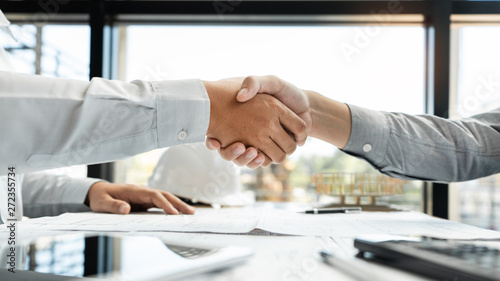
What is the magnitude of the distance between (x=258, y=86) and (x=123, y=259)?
0.61 metres

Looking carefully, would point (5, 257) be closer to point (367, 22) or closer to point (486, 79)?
point (367, 22)

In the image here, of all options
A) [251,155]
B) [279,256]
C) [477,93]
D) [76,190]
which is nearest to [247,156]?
[251,155]

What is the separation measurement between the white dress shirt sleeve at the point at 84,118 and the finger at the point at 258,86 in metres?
0.16

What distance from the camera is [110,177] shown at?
1.83 meters

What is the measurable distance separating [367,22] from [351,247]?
5.16ft

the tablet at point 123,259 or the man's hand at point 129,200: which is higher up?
the tablet at point 123,259

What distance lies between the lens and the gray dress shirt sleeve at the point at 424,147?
0.90m

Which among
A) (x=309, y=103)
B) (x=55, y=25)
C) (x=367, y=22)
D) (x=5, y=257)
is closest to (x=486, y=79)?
(x=367, y=22)

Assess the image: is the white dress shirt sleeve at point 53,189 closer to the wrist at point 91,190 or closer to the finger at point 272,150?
the wrist at point 91,190

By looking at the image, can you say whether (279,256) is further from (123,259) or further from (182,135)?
(182,135)

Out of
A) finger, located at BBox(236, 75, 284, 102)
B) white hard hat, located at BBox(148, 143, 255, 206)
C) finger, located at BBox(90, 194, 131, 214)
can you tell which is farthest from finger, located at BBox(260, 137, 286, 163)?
finger, located at BBox(90, 194, 131, 214)

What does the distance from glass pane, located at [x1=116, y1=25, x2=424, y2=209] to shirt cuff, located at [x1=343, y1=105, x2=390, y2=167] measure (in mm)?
849

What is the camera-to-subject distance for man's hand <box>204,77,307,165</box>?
831mm

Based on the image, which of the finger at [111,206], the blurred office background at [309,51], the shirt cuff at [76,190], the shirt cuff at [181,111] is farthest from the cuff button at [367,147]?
the blurred office background at [309,51]
